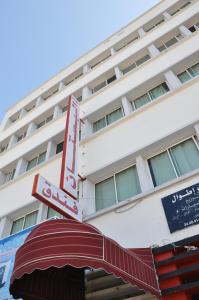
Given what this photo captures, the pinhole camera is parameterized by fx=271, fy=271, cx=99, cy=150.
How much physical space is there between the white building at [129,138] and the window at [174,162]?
32 millimetres

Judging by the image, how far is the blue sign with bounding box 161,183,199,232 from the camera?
639 centimetres

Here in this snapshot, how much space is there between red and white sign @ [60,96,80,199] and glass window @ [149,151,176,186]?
8.06 feet

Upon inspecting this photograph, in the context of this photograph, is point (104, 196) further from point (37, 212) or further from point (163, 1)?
point (163, 1)

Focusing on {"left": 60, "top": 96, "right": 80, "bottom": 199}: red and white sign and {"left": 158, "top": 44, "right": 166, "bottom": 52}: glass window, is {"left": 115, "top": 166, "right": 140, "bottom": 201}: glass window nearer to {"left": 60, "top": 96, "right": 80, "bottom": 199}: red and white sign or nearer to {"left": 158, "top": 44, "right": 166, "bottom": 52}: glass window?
{"left": 60, "top": 96, "right": 80, "bottom": 199}: red and white sign

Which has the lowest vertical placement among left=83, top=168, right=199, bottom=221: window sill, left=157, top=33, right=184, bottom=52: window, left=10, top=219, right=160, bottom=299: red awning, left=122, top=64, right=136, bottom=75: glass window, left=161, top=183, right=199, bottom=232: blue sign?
left=10, top=219, right=160, bottom=299: red awning

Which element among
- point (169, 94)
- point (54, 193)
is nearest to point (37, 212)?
point (54, 193)

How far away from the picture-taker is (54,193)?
279 inches

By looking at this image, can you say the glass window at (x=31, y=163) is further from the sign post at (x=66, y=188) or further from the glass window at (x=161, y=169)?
the glass window at (x=161, y=169)

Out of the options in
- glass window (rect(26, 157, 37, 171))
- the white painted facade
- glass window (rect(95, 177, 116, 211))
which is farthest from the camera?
glass window (rect(26, 157, 37, 171))

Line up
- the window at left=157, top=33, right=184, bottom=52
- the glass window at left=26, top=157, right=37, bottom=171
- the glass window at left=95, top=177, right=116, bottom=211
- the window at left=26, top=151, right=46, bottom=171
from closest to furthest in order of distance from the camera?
the glass window at left=95, top=177, right=116, bottom=211, the window at left=26, top=151, right=46, bottom=171, the glass window at left=26, top=157, right=37, bottom=171, the window at left=157, top=33, right=184, bottom=52

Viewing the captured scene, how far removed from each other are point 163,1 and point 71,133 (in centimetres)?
1182

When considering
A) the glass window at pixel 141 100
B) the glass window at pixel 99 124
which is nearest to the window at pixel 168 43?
the glass window at pixel 141 100

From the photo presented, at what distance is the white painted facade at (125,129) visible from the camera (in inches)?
293

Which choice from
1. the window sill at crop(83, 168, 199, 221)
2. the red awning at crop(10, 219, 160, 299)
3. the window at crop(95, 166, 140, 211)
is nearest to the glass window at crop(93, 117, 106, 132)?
the window at crop(95, 166, 140, 211)
